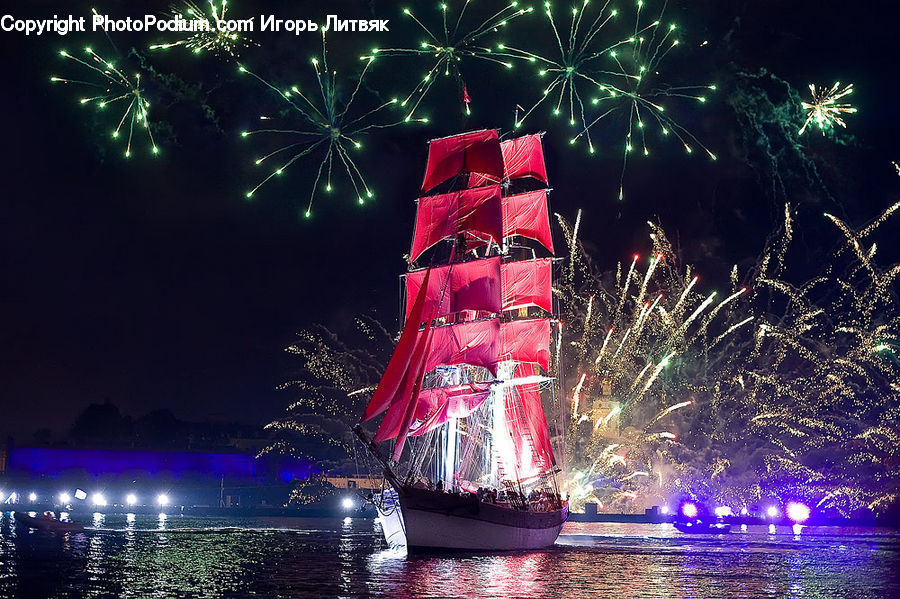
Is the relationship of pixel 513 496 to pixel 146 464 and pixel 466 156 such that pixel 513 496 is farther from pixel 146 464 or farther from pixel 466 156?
pixel 146 464

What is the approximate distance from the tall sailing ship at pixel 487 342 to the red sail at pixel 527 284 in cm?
8

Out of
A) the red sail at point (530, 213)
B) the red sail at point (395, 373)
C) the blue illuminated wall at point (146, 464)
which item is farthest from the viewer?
the blue illuminated wall at point (146, 464)

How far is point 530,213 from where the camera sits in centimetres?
9106

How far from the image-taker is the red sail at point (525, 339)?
290ft

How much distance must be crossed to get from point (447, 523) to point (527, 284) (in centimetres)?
2524

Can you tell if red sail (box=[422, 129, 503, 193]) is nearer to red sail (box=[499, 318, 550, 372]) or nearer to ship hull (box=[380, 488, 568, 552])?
red sail (box=[499, 318, 550, 372])

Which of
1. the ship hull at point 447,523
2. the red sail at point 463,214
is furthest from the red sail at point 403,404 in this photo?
the red sail at point 463,214

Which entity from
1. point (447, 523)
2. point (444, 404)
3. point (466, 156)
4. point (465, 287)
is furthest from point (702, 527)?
point (466, 156)

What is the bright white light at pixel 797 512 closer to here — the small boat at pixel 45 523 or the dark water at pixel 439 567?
the dark water at pixel 439 567

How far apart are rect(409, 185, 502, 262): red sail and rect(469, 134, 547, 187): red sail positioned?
633 centimetres

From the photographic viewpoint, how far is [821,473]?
9919 cm

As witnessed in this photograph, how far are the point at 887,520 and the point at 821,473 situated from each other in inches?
383

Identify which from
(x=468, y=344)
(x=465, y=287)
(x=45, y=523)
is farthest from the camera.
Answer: (x=45, y=523)

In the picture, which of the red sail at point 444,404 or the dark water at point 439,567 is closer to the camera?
the dark water at point 439,567
